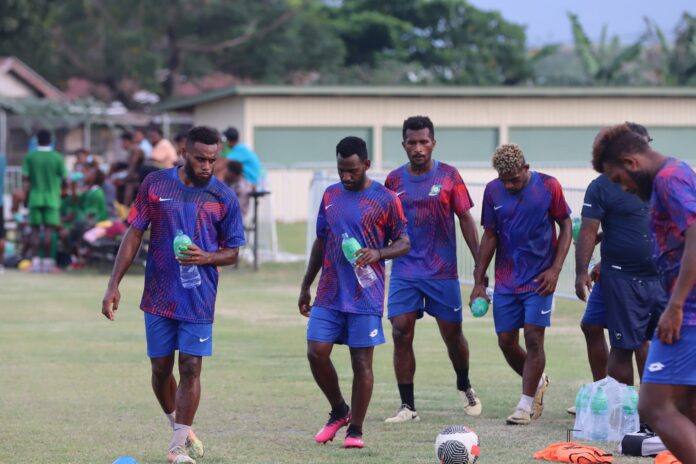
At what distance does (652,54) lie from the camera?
198 ft

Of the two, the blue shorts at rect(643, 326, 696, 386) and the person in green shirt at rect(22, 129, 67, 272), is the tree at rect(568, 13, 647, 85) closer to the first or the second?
the person in green shirt at rect(22, 129, 67, 272)

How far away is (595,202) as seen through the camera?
8820 millimetres

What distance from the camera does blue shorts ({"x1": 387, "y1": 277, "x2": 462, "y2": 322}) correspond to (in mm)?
9680

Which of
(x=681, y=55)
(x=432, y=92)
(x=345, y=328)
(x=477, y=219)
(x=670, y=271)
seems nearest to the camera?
(x=670, y=271)

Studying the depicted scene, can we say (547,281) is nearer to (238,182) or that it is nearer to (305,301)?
(305,301)

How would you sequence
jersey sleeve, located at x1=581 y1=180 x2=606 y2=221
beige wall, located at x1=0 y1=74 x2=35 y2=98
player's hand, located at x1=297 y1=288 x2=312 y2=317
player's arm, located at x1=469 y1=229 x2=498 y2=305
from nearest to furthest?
jersey sleeve, located at x1=581 y1=180 x2=606 y2=221 → player's hand, located at x1=297 y1=288 x2=312 y2=317 → player's arm, located at x1=469 y1=229 x2=498 y2=305 → beige wall, located at x1=0 y1=74 x2=35 y2=98

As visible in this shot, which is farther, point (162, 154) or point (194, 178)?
point (162, 154)

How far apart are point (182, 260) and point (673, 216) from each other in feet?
10.2

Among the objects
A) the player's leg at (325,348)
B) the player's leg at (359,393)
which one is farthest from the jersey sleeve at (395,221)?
the player's leg at (359,393)

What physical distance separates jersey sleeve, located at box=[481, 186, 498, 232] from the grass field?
55.9 inches

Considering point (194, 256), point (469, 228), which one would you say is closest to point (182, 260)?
point (194, 256)

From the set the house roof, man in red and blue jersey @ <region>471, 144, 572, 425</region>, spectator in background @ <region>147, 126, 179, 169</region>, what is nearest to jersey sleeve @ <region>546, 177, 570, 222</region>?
man in red and blue jersey @ <region>471, 144, 572, 425</region>

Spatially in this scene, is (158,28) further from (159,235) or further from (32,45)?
(159,235)

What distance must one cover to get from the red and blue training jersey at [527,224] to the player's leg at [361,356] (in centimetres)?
140
